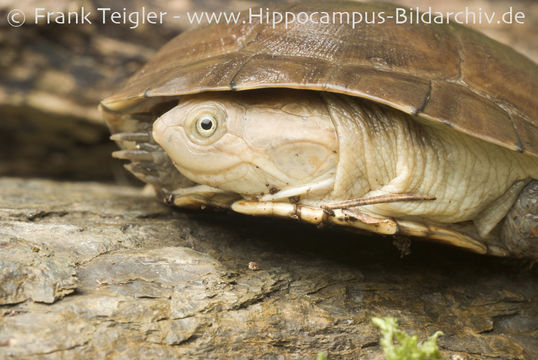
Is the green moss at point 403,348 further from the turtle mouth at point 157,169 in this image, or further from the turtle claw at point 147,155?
the turtle claw at point 147,155

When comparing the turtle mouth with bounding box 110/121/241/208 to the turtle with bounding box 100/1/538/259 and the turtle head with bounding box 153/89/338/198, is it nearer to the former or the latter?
the turtle with bounding box 100/1/538/259

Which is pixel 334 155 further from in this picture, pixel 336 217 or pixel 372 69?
pixel 372 69

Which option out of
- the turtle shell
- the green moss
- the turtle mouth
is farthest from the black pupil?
the green moss

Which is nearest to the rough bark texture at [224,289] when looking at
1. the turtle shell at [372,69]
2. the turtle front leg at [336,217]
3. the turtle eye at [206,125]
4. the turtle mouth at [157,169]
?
the turtle mouth at [157,169]

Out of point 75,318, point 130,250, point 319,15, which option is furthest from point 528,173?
point 75,318

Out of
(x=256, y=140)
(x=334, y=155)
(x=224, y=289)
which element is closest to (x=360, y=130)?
(x=334, y=155)

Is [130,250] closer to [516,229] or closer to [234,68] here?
[234,68]
